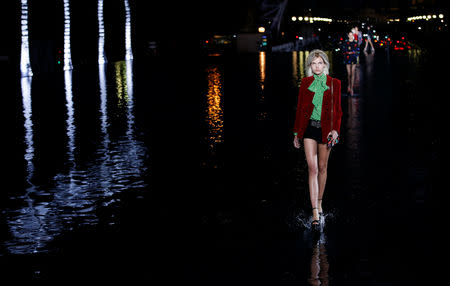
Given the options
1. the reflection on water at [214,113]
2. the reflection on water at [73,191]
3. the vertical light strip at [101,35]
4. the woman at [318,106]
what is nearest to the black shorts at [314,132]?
the woman at [318,106]

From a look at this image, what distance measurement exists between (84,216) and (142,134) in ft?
21.8

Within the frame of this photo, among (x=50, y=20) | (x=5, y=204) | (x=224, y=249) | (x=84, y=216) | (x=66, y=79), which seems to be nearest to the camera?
(x=224, y=249)

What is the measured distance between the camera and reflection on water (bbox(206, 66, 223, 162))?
14146 mm

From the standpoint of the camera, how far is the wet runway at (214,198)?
257 inches

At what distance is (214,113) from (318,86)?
10.9 meters

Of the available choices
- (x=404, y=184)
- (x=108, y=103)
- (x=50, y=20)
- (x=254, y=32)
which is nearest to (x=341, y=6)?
(x=254, y=32)

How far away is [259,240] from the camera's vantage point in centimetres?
728

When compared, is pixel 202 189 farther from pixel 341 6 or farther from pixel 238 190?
pixel 341 6

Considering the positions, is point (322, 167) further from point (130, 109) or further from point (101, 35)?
point (101, 35)

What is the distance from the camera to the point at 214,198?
9312 mm

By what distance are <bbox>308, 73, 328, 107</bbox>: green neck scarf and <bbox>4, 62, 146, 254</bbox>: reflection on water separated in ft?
7.51

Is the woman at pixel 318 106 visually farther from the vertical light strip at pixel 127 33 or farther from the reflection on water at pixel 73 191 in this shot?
the vertical light strip at pixel 127 33

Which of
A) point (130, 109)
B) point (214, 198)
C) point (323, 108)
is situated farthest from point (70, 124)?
point (323, 108)

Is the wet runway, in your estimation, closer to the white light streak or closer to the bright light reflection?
the bright light reflection
